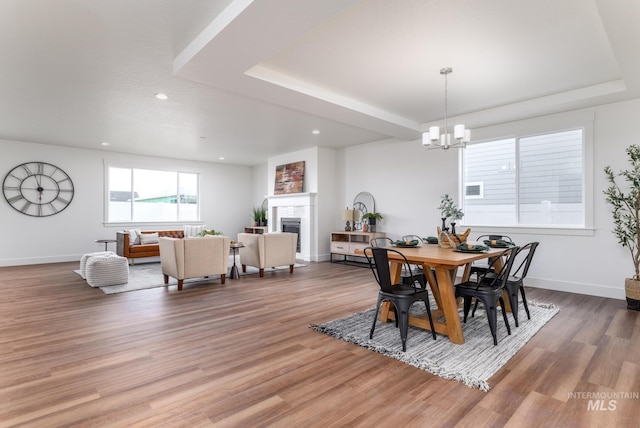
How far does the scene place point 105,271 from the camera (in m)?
5.18

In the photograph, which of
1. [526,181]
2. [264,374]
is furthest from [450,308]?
[526,181]

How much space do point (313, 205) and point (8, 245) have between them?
21.6ft

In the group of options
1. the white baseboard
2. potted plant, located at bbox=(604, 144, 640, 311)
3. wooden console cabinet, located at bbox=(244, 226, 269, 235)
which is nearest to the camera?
potted plant, located at bbox=(604, 144, 640, 311)

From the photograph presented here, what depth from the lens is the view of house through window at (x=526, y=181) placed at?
4.80 metres

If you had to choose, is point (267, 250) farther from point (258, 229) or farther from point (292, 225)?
point (258, 229)

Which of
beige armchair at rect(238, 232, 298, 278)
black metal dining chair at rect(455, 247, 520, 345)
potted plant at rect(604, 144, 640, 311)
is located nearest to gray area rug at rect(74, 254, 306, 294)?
beige armchair at rect(238, 232, 298, 278)

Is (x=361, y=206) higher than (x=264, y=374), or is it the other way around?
(x=361, y=206)

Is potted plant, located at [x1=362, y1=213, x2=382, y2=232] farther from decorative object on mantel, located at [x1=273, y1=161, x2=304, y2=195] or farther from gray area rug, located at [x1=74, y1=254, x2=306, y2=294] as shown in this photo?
decorative object on mantel, located at [x1=273, y1=161, x2=304, y2=195]

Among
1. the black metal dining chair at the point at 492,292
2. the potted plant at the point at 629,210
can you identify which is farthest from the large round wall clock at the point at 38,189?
the potted plant at the point at 629,210

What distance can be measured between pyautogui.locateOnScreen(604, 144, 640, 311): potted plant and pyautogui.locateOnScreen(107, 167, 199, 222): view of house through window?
9310 mm

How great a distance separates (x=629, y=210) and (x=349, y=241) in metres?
4.63

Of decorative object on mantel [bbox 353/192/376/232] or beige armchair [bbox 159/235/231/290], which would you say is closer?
beige armchair [bbox 159/235/231/290]

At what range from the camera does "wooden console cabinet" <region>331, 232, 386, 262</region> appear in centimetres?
705

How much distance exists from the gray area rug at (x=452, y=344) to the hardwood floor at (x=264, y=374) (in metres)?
0.09
